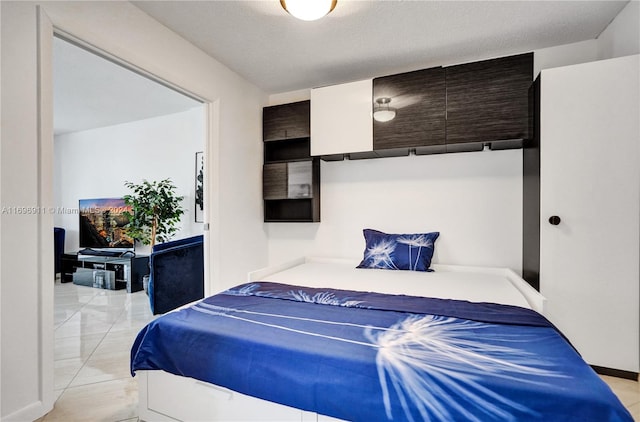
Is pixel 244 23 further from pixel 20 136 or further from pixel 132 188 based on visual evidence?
pixel 132 188

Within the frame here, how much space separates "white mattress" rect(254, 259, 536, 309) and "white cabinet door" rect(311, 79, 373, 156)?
3.68 ft

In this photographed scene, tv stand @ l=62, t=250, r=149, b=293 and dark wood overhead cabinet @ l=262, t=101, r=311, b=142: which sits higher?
dark wood overhead cabinet @ l=262, t=101, r=311, b=142

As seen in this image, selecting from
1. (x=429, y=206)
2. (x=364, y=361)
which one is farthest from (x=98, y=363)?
(x=429, y=206)

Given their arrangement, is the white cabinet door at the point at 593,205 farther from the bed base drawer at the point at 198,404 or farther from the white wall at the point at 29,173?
the white wall at the point at 29,173

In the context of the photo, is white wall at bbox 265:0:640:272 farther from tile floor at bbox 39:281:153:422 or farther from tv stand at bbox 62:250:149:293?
tv stand at bbox 62:250:149:293

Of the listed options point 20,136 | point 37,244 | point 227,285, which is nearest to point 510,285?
point 227,285

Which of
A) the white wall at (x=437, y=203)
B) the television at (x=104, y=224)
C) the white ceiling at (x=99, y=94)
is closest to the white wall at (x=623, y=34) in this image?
the white wall at (x=437, y=203)

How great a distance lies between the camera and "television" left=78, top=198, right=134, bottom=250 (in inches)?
191

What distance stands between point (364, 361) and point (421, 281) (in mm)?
1306

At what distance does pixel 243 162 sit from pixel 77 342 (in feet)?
6.95

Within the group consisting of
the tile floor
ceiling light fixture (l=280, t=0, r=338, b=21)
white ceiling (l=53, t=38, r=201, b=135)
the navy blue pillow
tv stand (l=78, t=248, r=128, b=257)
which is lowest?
the tile floor

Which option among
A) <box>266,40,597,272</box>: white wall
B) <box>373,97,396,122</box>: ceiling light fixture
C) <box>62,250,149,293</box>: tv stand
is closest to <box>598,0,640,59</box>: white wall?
<box>266,40,597,272</box>: white wall

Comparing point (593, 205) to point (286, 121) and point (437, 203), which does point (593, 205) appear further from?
point (286, 121)

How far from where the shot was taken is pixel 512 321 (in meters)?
1.40
